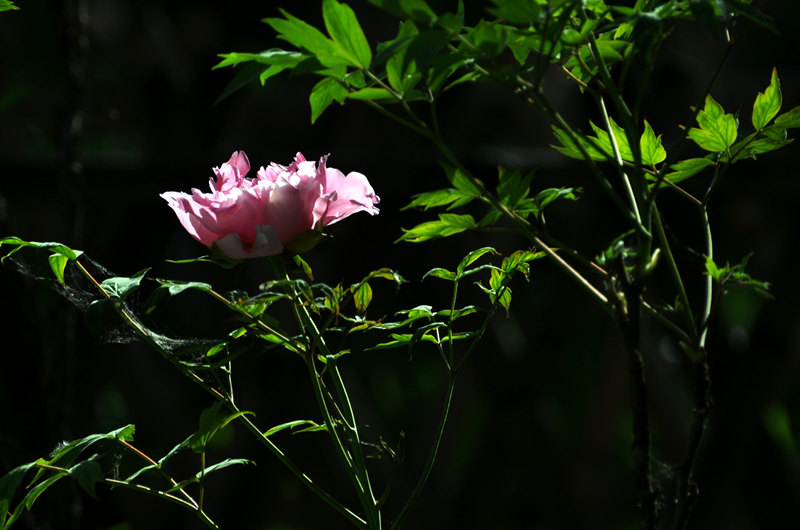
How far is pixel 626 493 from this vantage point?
164 centimetres

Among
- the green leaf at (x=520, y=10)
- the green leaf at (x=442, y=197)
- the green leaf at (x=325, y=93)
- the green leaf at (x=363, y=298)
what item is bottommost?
the green leaf at (x=363, y=298)

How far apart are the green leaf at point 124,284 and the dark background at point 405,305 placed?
48cm

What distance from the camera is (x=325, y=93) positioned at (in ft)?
1.13

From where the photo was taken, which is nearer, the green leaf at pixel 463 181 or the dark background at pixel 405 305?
the green leaf at pixel 463 181

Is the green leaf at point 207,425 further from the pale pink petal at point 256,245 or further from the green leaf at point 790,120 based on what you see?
the green leaf at point 790,120

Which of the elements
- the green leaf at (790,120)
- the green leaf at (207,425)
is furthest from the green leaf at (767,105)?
the green leaf at (207,425)

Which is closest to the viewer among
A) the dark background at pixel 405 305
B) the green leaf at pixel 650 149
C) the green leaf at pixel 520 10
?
the green leaf at pixel 520 10

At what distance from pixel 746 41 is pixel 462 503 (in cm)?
149

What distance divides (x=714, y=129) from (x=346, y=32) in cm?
18

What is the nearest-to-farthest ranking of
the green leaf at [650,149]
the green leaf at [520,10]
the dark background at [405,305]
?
1. the green leaf at [520,10]
2. the green leaf at [650,149]
3. the dark background at [405,305]

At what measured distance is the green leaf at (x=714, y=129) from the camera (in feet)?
1.19

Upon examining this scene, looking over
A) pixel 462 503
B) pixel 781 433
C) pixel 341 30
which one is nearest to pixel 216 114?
pixel 462 503

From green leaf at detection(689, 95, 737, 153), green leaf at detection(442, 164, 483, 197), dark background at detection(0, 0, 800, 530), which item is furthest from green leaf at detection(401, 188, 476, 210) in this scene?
dark background at detection(0, 0, 800, 530)

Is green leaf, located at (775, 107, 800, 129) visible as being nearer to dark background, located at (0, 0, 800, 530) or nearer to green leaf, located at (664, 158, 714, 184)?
green leaf, located at (664, 158, 714, 184)
